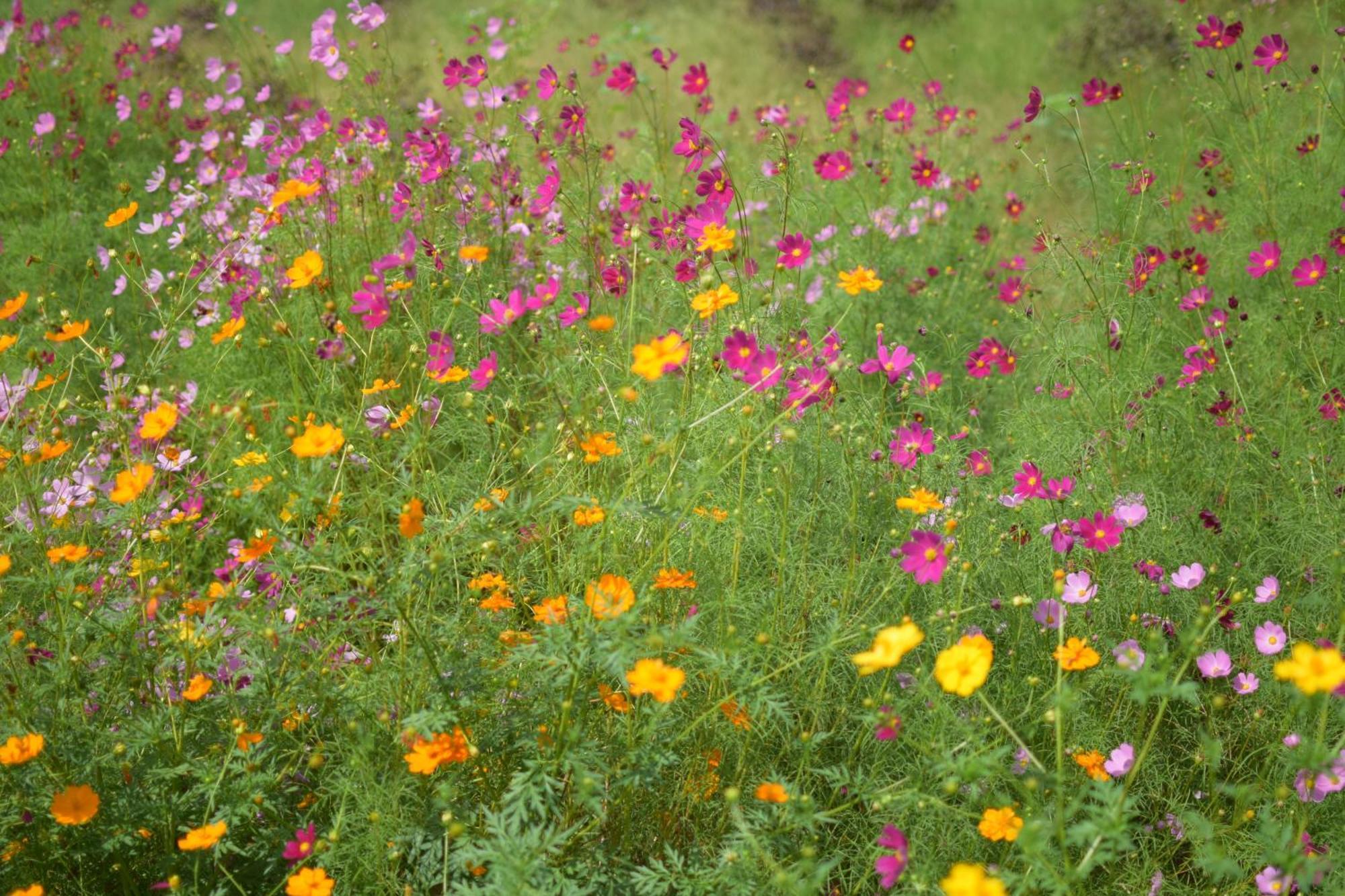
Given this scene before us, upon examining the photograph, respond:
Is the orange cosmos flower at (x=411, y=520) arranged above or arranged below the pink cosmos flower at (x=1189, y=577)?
above

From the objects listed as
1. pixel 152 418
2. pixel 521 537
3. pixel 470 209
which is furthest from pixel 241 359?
pixel 521 537

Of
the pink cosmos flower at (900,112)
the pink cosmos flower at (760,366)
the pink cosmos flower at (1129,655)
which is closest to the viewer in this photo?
the pink cosmos flower at (1129,655)

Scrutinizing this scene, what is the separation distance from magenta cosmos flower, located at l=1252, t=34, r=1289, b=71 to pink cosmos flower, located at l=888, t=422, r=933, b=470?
1.41m

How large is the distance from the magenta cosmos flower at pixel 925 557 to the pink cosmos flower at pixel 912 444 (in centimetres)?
37

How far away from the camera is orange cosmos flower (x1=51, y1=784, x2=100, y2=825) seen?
134 cm

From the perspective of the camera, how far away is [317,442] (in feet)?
4.63

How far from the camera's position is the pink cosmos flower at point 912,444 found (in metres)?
1.91

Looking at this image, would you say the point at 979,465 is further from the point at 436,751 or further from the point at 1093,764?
the point at 436,751

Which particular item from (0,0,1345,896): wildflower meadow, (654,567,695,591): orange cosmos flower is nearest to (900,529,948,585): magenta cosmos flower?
(0,0,1345,896): wildflower meadow

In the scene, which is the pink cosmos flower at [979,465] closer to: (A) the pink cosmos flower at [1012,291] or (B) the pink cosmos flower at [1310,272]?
(A) the pink cosmos flower at [1012,291]

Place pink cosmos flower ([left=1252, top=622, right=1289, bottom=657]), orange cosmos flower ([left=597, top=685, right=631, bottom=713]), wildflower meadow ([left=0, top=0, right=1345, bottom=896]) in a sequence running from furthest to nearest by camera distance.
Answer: pink cosmos flower ([left=1252, top=622, right=1289, bottom=657])
orange cosmos flower ([left=597, top=685, right=631, bottom=713])
wildflower meadow ([left=0, top=0, right=1345, bottom=896])

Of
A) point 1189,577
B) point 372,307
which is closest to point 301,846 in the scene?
point 372,307

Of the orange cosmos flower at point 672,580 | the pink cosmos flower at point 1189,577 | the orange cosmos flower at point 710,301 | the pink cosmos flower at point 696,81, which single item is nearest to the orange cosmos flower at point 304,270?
the orange cosmos flower at point 710,301

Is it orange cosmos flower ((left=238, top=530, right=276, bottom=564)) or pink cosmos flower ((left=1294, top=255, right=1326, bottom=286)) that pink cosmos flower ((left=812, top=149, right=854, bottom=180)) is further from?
orange cosmos flower ((left=238, top=530, right=276, bottom=564))
